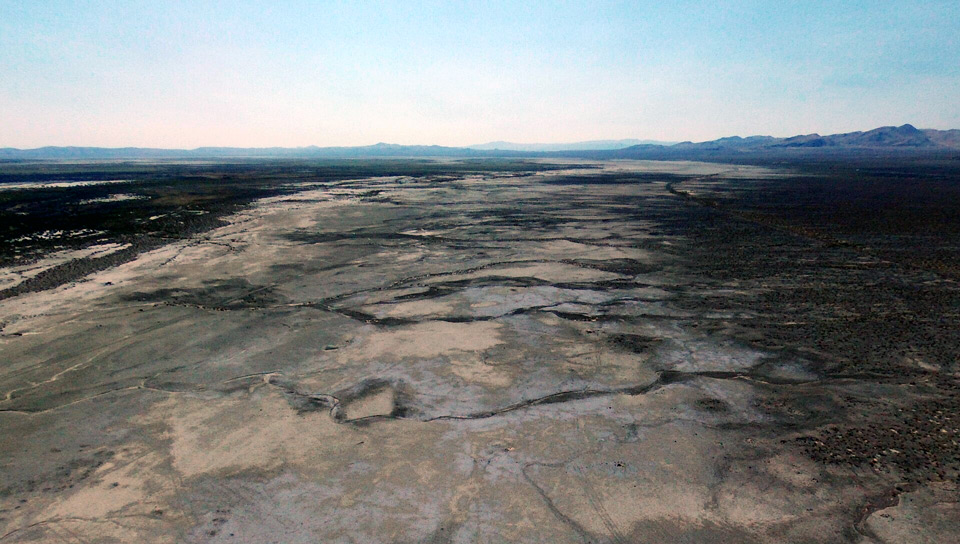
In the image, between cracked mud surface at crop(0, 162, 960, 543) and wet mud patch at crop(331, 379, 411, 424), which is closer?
cracked mud surface at crop(0, 162, 960, 543)

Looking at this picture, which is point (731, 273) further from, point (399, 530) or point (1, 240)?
point (1, 240)

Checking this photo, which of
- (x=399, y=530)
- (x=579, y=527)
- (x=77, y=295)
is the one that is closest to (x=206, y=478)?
(x=399, y=530)

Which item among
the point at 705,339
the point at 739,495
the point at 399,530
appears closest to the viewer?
the point at 399,530

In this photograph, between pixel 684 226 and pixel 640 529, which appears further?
pixel 684 226

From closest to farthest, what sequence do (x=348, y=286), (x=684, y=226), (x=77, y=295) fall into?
(x=77, y=295), (x=348, y=286), (x=684, y=226)

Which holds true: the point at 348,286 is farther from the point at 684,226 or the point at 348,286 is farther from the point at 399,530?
the point at 684,226

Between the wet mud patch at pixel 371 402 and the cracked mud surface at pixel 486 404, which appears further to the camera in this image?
the wet mud patch at pixel 371 402

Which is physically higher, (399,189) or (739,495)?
(399,189)
